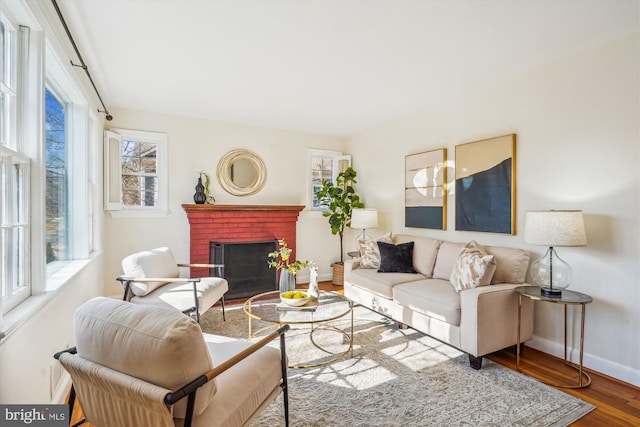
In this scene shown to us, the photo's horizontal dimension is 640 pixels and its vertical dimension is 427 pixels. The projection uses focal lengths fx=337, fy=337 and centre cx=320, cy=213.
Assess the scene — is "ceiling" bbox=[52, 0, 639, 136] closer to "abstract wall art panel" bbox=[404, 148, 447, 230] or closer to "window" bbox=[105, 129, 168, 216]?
"window" bbox=[105, 129, 168, 216]

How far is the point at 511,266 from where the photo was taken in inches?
122

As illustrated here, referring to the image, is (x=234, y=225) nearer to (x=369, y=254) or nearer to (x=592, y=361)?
(x=369, y=254)

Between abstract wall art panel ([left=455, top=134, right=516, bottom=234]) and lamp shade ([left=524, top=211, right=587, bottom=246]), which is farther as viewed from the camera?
abstract wall art panel ([left=455, top=134, right=516, bottom=234])

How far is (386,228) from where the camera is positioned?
517 centimetres

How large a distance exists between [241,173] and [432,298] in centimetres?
336

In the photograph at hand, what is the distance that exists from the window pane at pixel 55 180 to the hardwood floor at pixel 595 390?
4.43 feet

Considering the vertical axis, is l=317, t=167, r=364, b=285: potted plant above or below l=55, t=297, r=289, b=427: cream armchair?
above

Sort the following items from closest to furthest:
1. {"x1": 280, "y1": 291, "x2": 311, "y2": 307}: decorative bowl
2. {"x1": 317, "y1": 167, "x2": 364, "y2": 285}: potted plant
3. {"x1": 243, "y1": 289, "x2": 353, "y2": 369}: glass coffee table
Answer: {"x1": 243, "y1": 289, "x2": 353, "y2": 369}: glass coffee table → {"x1": 280, "y1": 291, "x2": 311, "y2": 307}: decorative bowl → {"x1": 317, "y1": 167, "x2": 364, "y2": 285}: potted plant

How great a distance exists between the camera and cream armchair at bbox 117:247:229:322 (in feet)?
Result: 10.1

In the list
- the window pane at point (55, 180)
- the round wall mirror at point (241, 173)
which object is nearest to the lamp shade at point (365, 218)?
the round wall mirror at point (241, 173)

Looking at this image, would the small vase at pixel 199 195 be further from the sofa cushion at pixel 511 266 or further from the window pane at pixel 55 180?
the sofa cushion at pixel 511 266

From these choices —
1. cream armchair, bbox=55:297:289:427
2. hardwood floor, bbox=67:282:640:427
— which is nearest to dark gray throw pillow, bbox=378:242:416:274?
hardwood floor, bbox=67:282:640:427

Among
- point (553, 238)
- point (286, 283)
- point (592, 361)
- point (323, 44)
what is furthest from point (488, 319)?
point (323, 44)

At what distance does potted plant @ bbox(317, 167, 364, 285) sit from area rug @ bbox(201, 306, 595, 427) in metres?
2.28
